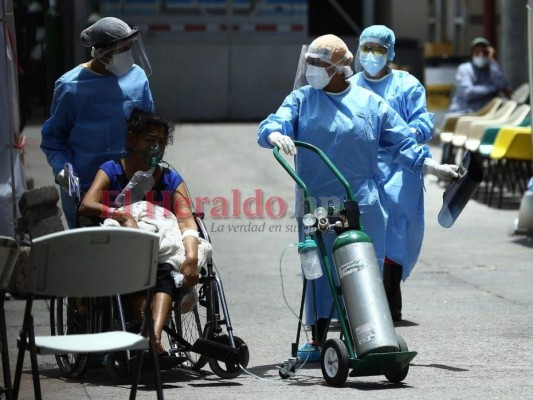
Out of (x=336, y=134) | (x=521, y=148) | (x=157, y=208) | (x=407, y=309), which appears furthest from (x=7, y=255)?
(x=521, y=148)

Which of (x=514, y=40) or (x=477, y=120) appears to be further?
(x=514, y=40)

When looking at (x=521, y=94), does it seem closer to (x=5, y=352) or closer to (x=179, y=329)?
(x=179, y=329)

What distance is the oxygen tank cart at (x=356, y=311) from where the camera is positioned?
6578 millimetres

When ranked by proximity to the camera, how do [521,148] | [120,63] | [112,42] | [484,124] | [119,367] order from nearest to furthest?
[119,367] → [112,42] → [120,63] → [521,148] → [484,124]

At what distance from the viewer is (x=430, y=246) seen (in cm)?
1242

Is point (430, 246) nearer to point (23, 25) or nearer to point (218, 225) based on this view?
point (218, 225)

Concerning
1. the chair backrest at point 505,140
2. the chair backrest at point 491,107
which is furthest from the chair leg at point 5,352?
the chair backrest at point 491,107

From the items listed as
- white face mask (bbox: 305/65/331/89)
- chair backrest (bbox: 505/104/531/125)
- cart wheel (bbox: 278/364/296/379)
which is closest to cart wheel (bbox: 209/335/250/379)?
cart wheel (bbox: 278/364/296/379)

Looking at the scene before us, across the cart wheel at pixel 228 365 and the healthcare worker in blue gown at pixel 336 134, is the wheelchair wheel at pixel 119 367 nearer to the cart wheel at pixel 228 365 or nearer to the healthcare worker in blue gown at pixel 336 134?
the cart wheel at pixel 228 365

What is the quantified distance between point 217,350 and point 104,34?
1909mm

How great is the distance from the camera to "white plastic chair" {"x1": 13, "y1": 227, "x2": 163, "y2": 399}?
17.5ft

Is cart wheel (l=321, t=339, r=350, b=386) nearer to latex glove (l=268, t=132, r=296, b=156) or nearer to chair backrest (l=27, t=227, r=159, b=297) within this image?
latex glove (l=268, t=132, r=296, b=156)

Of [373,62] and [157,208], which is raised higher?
[373,62]

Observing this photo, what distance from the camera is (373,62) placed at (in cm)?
881
